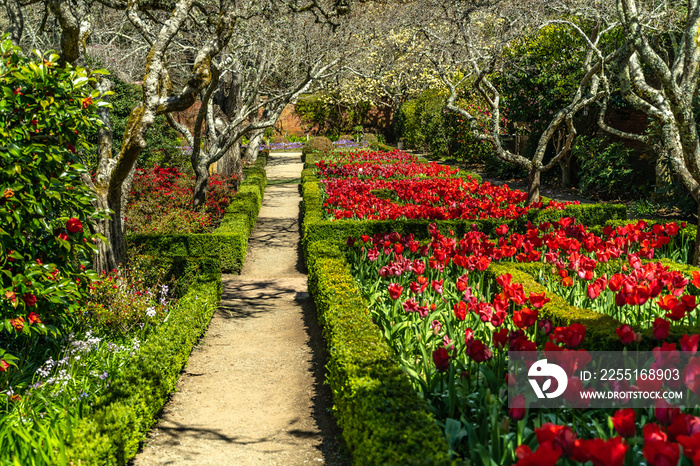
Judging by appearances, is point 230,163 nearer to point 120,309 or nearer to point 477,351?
point 120,309

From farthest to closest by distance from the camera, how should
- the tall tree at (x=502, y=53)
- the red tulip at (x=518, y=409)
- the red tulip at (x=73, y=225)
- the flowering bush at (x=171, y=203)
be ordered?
the flowering bush at (x=171, y=203), the tall tree at (x=502, y=53), the red tulip at (x=73, y=225), the red tulip at (x=518, y=409)

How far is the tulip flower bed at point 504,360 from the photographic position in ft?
7.45

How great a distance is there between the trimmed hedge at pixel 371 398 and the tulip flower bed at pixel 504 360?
0.23 metres

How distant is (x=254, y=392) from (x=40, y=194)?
100 inches

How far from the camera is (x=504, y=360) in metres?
4.35

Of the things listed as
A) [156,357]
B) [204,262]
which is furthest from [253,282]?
[156,357]

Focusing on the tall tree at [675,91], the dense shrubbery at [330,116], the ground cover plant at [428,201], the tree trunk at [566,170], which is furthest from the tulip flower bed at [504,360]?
the dense shrubbery at [330,116]

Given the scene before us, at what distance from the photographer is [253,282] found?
30.9ft

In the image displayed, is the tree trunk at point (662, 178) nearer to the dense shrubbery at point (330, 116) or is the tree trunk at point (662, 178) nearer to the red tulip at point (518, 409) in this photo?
the red tulip at point (518, 409)

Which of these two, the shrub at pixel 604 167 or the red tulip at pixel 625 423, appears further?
the shrub at pixel 604 167

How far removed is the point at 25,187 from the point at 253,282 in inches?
199

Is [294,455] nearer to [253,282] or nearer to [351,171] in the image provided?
[253,282]

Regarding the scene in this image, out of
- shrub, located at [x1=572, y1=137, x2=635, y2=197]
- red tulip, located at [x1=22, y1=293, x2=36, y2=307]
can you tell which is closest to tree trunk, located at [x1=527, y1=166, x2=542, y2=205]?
shrub, located at [x1=572, y1=137, x2=635, y2=197]

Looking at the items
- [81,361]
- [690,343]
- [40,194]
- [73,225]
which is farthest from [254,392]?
[690,343]
